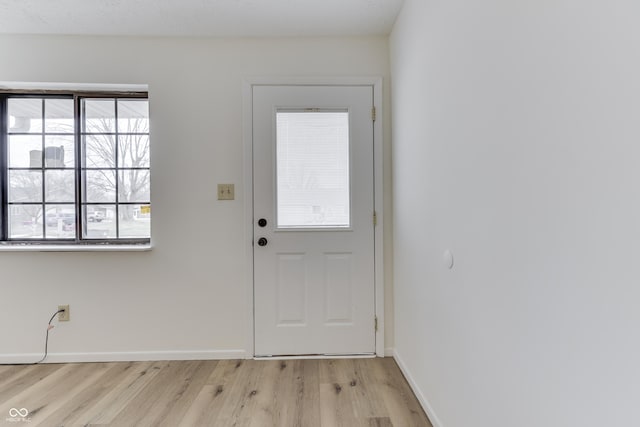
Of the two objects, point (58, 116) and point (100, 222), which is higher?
point (58, 116)

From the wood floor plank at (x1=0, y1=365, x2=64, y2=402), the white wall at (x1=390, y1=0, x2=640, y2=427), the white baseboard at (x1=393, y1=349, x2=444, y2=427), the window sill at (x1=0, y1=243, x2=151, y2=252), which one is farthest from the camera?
the window sill at (x1=0, y1=243, x2=151, y2=252)

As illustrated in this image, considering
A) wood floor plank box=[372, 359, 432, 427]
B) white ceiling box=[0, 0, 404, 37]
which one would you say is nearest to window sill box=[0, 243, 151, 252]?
white ceiling box=[0, 0, 404, 37]

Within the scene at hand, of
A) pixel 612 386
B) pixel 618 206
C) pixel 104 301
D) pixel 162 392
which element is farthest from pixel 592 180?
pixel 104 301

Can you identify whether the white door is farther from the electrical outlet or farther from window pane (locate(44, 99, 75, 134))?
window pane (locate(44, 99, 75, 134))

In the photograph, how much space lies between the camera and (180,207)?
2.26 metres

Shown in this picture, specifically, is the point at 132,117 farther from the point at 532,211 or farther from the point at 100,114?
the point at 532,211

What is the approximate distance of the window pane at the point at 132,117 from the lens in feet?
7.82

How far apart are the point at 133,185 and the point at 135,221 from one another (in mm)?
268

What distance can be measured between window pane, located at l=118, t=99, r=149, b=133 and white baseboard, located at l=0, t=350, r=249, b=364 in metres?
1.60

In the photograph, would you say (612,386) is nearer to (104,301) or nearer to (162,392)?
(162,392)

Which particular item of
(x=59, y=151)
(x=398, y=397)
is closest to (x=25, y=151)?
(x=59, y=151)

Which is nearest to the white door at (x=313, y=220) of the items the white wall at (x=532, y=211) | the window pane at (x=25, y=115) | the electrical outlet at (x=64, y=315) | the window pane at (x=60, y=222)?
the white wall at (x=532, y=211)

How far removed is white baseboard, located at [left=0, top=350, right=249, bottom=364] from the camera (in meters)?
2.20

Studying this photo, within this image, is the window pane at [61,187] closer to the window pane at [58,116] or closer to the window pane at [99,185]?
the window pane at [99,185]
